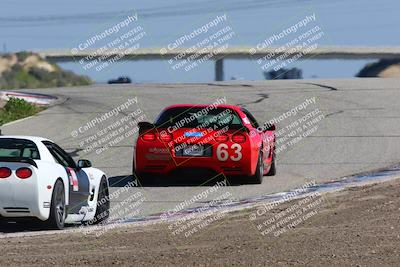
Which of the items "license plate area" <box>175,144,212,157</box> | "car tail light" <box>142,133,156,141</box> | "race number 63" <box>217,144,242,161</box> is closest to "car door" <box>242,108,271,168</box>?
"race number 63" <box>217,144,242,161</box>

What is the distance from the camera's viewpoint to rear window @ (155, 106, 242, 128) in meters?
16.3

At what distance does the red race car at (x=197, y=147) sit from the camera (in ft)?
52.4

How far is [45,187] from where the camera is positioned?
11.3m

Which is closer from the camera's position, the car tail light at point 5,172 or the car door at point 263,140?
the car tail light at point 5,172

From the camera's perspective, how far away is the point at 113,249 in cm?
948

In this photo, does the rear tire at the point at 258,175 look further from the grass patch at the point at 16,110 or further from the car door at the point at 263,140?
the grass patch at the point at 16,110

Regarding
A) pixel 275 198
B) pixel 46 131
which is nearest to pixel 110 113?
pixel 46 131

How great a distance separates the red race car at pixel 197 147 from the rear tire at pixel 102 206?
2.71 metres

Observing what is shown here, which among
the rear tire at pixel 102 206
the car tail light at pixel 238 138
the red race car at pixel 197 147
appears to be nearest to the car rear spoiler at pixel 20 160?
the rear tire at pixel 102 206

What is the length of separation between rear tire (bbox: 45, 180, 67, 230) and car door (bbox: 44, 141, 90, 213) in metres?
0.30

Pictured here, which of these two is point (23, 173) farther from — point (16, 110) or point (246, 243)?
point (16, 110)

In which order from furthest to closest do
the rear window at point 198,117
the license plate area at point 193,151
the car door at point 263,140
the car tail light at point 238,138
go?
the car door at point 263,140 → the rear window at point 198,117 → the car tail light at point 238,138 → the license plate area at point 193,151

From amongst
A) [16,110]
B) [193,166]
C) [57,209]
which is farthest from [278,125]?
[57,209]

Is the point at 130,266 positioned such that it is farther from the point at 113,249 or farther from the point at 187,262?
the point at 113,249
